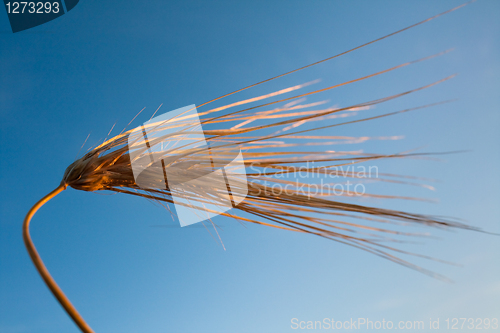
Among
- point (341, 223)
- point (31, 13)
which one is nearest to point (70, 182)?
point (341, 223)

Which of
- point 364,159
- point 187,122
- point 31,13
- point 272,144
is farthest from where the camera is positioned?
point 31,13

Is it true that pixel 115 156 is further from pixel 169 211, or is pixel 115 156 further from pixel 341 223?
pixel 341 223

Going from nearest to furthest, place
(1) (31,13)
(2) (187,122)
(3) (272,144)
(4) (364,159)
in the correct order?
(4) (364,159)
(3) (272,144)
(2) (187,122)
(1) (31,13)

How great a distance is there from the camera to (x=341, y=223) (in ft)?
1.77

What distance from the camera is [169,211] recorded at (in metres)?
0.81

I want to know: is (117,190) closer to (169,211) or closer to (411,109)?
(169,211)

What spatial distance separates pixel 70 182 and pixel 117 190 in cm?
15

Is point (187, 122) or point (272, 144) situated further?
point (187, 122)

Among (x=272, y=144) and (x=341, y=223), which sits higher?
(x=272, y=144)

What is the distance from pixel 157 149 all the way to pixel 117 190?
0.65 feet

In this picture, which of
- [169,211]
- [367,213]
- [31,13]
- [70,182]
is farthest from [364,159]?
[31,13]

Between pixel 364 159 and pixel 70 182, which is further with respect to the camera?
pixel 70 182

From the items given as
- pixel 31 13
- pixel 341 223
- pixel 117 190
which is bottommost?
pixel 341 223

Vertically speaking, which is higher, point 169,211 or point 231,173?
point 231,173
